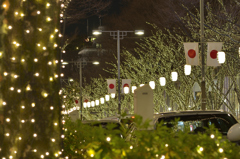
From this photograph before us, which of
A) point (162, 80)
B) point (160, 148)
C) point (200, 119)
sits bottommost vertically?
point (200, 119)

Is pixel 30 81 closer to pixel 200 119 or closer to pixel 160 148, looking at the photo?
pixel 160 148

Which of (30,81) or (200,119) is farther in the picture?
(200,119)

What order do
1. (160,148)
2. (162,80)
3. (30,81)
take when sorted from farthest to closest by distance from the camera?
1. (162,80)
2. (30,81)
3. (160,148)

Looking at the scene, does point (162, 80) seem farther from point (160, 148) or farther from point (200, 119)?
point (160, 148)

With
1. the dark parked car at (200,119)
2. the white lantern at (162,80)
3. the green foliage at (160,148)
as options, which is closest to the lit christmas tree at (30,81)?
the green foliage at (160,148)

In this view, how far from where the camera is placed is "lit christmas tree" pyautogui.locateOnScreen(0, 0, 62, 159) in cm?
582

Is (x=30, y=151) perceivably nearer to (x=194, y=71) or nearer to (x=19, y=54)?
(x=19, y=54)

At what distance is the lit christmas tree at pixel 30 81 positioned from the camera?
5824 mm

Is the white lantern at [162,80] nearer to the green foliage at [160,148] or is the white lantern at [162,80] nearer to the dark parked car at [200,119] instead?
the dark parked car at [200,119]

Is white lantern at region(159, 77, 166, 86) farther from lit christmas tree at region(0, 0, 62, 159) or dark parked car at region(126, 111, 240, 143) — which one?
lit christmas tree at region(0, 0, 62, 159)

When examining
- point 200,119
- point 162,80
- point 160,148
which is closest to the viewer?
point 160,148

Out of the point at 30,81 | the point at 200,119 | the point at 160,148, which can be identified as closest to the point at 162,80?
the point at 200,119

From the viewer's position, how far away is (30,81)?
5902 mm

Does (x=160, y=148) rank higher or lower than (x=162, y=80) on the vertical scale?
lower
